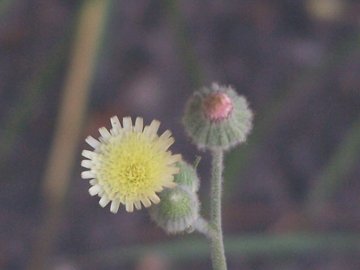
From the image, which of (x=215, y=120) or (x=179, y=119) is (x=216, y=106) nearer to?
(x=215, y=120)

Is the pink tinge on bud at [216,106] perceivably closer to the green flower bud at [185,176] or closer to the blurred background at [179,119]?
the green flower bud at [185,176]

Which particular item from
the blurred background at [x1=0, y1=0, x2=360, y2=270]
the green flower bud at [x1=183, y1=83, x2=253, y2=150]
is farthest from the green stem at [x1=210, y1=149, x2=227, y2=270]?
the blurred background at [x1=0, y1=0, x2=360, y2=270]

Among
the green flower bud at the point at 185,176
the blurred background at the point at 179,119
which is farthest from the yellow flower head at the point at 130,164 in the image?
the blurred background at the point at 179,119

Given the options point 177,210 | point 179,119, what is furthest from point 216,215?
point 179,119

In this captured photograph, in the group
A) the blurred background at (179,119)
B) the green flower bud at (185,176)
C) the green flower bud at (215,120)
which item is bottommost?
the green flower bud at (185,176)

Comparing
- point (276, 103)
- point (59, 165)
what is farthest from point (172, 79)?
point (276, 103)

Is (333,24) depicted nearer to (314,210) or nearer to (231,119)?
(314,210)
